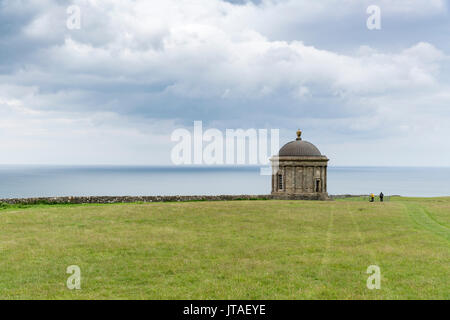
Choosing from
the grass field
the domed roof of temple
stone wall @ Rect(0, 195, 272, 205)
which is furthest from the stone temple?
the grass field

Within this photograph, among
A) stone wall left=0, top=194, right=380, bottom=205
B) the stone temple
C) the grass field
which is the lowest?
the grass field

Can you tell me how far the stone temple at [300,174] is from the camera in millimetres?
48188

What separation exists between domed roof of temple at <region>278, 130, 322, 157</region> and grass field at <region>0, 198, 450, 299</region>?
19.9 meters

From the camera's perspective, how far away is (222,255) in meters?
16.2

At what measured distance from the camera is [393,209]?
33938 millimetres

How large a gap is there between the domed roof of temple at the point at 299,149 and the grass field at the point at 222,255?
65.2ft

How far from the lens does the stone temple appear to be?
1897 inches

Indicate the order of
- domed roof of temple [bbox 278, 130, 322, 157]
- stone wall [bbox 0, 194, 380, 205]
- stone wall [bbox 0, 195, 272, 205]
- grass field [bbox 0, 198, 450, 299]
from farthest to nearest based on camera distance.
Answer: domed roof of temple [bbox 278, 130, 322, 157] < stone wall [bbox 0, 194, 380, 205] < stone wall [bbox 0, 195, 272, 205] < grass field [bbox 0, 198, 450, 299]

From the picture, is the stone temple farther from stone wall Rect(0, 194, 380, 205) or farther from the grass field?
the grass field

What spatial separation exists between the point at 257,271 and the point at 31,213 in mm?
22224

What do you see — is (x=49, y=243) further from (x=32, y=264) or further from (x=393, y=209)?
(x=393, y=209)

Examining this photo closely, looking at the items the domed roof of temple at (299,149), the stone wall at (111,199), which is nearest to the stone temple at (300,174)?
the domed roof of temple at (299,149)

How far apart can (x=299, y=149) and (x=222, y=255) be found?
34.4 metres

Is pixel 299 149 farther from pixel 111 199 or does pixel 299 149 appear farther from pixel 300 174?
pixel 111 199
